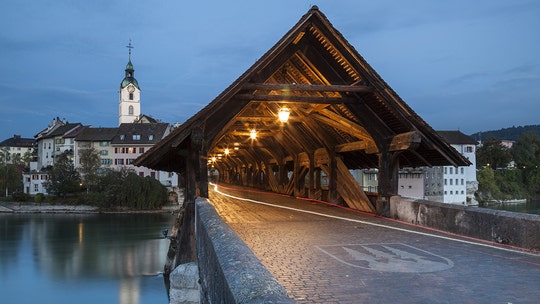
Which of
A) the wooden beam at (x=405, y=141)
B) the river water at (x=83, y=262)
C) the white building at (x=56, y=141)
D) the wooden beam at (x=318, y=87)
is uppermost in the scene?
the white building at (x=56, y=141)

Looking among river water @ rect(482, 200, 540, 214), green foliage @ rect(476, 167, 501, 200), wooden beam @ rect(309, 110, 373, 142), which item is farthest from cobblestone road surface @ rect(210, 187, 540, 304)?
green foliage @ rect(476, 167, 501, 200)

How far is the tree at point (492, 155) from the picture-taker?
107 metres

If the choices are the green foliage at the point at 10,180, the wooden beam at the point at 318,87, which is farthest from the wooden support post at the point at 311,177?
the green foliage at the point at 10,180

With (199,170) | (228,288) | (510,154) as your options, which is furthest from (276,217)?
(510,154)

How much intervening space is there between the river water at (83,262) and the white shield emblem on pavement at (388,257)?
20.3 meters

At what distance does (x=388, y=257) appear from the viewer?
7598mm

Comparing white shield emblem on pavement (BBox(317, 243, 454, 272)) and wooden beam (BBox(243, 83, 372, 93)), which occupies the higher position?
wooden beam (BBox(243, 83, 372, 93))

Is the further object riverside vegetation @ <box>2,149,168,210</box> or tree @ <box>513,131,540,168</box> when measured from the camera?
tree @ <box>513,131,540,168</box>

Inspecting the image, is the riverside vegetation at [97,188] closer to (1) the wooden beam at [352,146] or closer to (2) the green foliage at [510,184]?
(1) the wooden beam at [352,146]

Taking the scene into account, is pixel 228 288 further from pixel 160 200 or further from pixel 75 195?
pixel 75 195

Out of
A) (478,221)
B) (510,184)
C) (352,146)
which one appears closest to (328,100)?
(352,146)

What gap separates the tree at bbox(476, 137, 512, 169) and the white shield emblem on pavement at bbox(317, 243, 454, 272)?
357 ft

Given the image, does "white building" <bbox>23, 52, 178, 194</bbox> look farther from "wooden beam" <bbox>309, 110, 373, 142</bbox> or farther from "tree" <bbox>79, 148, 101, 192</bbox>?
"wooden beam" <bbox>309, 110, 373, 142</bbox>

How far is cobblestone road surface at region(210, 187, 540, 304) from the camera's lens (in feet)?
17.7
